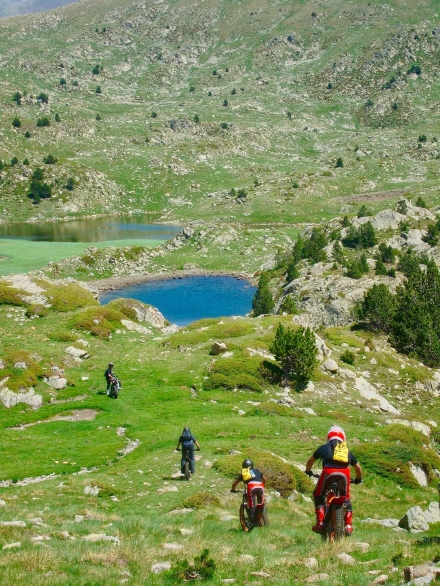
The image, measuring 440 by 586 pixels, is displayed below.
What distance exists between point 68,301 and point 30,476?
102ft

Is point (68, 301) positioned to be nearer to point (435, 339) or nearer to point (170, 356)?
point (170, 356)

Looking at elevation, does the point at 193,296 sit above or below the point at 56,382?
below

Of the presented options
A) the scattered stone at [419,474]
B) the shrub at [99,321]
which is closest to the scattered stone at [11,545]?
the scattered stone at [419,474]

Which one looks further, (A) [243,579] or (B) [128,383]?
(B) [128,383]

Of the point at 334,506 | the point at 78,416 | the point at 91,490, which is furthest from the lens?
the point at 78,416

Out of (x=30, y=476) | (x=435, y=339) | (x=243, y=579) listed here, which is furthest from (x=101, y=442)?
(x=435, y=339)

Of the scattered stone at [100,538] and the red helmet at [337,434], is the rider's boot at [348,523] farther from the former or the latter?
the scattered stone at [100,538]

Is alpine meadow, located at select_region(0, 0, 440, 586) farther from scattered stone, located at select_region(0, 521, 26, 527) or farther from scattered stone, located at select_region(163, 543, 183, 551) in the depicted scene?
scattered stone, located at select_region(163, 543, 183, 551)

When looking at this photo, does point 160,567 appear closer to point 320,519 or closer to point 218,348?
point 320,519

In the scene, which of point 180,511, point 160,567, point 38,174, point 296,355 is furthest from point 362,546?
point 38,174

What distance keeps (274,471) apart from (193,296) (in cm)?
7743

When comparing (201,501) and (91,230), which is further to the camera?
(91,230)

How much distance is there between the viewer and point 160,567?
35.5 ft

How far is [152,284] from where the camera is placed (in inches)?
4166
